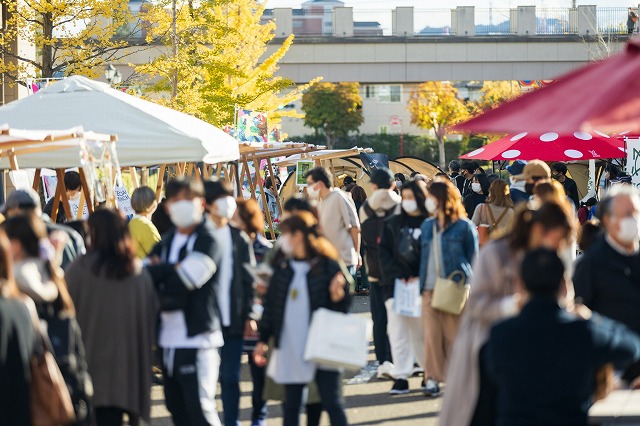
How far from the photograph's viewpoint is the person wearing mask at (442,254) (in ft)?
31.6

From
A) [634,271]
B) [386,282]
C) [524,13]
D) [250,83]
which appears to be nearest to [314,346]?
[634,271]

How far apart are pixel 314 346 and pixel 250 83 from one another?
3233 centimetres

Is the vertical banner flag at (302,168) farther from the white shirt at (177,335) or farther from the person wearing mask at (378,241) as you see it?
the white shirt at (177,335)

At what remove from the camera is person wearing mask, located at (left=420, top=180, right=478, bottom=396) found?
9633 millimetres

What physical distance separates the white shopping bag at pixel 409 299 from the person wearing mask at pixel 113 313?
3.82m

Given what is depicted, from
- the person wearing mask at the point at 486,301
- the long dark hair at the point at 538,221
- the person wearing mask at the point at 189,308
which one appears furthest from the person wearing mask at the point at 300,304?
the long dark hair at the point at 538,221

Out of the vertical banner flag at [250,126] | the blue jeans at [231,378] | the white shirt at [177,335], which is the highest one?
the vertical banner flag at [250,126]

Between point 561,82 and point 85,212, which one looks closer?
point 561,82

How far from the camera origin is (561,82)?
6.47 metres

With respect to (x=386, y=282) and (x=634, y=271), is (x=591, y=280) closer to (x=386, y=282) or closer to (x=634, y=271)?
(x=634, y=271)

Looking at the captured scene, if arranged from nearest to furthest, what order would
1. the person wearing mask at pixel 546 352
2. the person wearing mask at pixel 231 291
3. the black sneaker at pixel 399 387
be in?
the person wearing mask at pixel 546 352
the person wearing mask at pixel 231 291
the black sneaker at pixel 399 387

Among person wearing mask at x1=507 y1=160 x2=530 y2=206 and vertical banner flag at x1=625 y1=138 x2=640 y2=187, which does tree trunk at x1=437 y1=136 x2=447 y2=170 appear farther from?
person wearing mask at x1=507 y1=160 x2=530 y2=206

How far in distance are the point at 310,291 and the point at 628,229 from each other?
192 centimetres

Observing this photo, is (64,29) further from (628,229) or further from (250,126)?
(628,229)
